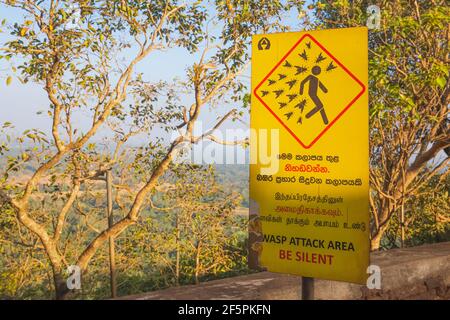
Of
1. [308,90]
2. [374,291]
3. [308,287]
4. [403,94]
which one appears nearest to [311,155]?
[308,90]

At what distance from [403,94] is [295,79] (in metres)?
4.53

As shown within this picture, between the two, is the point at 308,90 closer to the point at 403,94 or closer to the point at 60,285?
the point at 403,94

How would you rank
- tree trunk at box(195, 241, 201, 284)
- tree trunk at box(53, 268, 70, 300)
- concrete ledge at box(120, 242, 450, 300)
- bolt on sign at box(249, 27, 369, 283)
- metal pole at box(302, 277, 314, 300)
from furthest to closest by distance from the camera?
tree trunk at box(195, 241, 201, 284), tree trunk at box(53, 268, 70, 300), concrete ledge at box(120, 242, 450, 300), metal pole at box(302, 277, 314, 300), bolt on sign at box(249, 27, 369, 283)

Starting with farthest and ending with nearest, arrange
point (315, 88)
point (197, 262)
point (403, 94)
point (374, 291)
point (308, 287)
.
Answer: point (197, 262), point (403, 94), point (374, 291), point (308, 287), point (315, 88)

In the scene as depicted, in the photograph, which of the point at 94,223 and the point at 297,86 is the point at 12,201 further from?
the point at 297,86

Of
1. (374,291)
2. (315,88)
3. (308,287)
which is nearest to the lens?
(315,88)

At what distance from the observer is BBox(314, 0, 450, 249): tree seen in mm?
6547

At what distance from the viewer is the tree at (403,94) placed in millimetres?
6547

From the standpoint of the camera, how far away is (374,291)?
14.6ft

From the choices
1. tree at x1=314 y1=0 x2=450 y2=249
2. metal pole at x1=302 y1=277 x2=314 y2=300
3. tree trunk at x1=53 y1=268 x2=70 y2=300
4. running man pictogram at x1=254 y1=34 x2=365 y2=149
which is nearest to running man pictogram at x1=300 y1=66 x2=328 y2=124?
running man pictogram at x1=254 y1=34 x2=365 y2=149

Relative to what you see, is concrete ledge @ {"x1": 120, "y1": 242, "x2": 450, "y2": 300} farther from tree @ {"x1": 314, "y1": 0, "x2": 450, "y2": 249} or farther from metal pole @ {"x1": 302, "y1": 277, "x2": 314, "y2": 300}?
tree @ {"x1": 314, "y1": 0, "x2": 450, "y2": 249}

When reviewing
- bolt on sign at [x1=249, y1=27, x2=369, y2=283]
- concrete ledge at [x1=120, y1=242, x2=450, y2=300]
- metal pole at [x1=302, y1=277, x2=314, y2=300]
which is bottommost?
concrete ledge at [x1=120, y1=242, x2=450, y2=300]
